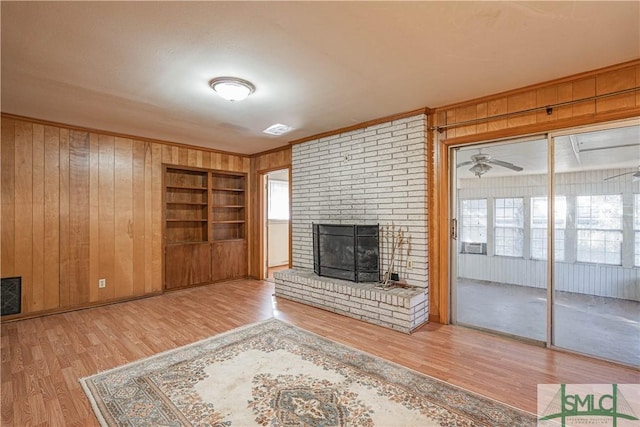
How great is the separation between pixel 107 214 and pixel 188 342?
2620 mm

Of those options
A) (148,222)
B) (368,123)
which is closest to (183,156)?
(148,222)

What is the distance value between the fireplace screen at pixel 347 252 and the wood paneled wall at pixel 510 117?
0.72 metres

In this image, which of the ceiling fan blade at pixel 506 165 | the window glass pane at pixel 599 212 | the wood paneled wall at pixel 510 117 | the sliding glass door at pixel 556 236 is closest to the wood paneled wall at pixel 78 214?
the wood paneled wall at pixel 510 117

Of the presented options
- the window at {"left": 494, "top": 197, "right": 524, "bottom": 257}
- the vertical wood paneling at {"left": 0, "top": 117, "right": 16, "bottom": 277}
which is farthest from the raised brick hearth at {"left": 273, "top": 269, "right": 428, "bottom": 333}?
the vertical wood paneling at {"left": 0, "top": 117, "right": 16, "bottom": 277}

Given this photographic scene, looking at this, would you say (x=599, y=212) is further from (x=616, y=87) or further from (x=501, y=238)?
(x=616, y=87)

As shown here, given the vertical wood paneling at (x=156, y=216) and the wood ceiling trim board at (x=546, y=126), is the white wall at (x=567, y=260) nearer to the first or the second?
the wood ceiling trim board at (x=546, y=126)

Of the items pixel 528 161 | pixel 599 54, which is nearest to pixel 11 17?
pixel 599 54

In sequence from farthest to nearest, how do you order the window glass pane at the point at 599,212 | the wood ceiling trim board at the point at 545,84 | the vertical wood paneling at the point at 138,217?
the vertical wood paneling at the point at 138,217 < the window glass pane at the point at 599,212 < the wood ceiling trim board at the point at 545,84

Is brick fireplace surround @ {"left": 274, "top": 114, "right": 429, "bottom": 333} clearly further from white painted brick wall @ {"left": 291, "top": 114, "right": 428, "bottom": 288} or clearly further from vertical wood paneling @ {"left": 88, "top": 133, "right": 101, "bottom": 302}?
vertical wood paneling @ {"left": 88, "top": 133, "right": 101, "bottom": 302}

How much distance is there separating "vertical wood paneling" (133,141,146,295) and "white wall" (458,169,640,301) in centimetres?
464

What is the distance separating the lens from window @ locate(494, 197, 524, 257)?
3.32m

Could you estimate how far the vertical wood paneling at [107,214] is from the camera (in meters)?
4.38

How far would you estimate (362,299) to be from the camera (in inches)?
144

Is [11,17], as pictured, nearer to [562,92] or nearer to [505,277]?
[562,92]
